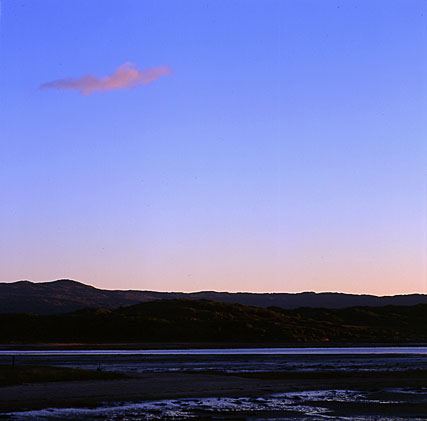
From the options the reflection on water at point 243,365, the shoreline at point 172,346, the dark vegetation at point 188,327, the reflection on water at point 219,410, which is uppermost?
the dark vegetation at point 188,327

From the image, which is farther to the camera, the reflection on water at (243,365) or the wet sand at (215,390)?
the reflection on water at (243,365)

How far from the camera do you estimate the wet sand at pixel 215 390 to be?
3631cm

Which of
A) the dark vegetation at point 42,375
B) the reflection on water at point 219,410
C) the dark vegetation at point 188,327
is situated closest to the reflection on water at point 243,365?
the dark vegetation at point 42,375

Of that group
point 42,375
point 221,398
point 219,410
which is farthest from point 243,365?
point 219,410

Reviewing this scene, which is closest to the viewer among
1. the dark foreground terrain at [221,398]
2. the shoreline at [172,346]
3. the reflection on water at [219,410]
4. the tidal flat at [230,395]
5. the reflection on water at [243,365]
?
the reflection on water at [219,410]

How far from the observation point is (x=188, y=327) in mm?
135125

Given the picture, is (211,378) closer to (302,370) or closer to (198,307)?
(302,370)

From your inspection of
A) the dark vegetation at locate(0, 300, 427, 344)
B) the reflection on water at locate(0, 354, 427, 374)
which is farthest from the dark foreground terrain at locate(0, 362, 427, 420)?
the dark vegetation at locate(0, 300, 427, 344)

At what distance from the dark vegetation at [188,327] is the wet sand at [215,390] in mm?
75852

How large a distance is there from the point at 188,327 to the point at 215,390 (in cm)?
9226

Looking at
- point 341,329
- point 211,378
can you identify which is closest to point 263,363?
point 211,378

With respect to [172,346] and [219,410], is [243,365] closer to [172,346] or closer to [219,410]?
[219,410]

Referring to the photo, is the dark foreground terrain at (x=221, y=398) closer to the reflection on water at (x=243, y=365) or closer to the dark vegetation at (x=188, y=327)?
the reflection on water at (x=243, y=365)

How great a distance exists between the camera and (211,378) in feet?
164
